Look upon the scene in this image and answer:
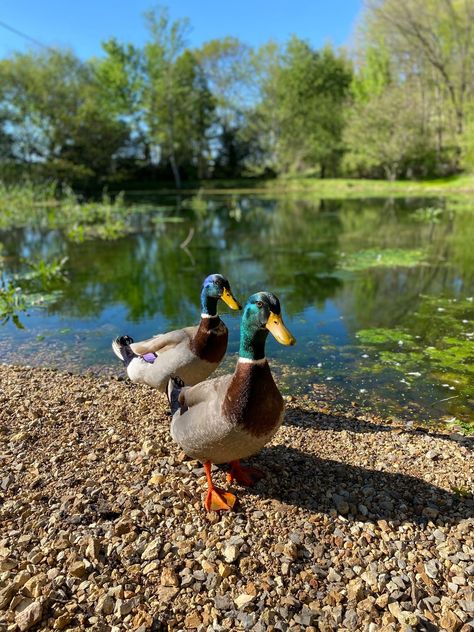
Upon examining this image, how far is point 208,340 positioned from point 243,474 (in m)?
1.22

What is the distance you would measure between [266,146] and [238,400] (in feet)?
165

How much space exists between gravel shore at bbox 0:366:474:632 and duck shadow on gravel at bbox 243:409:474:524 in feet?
0.04

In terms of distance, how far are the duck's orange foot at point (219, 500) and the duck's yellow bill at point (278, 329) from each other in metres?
1.21

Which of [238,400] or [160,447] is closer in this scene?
[238,400]

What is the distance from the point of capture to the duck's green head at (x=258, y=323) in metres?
2.84

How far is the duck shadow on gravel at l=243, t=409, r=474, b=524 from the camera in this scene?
3.05m

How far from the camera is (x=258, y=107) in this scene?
48250 millimetres

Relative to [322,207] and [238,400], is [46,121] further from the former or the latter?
[238,400]

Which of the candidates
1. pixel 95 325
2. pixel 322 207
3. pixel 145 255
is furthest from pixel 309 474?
pixel 322 207

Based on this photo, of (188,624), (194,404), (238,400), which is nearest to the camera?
(188,624)

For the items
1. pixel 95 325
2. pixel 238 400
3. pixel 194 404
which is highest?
pixel 238 400

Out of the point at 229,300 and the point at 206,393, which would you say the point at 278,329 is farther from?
the point at 229,300

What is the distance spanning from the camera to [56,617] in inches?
93.7

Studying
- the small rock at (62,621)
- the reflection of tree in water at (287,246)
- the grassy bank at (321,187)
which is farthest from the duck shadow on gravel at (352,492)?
the grassy bank at (321,187)
